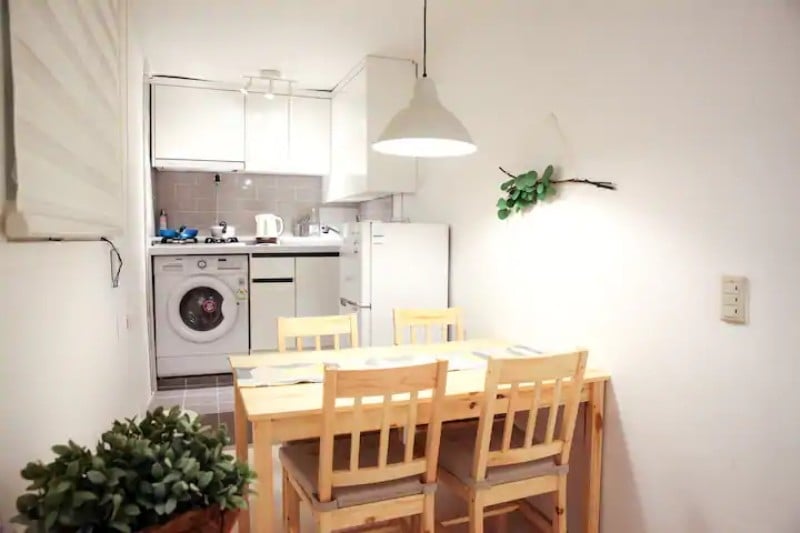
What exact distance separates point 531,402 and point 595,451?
15.2 inches

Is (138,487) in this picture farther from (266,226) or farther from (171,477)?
(266,226)

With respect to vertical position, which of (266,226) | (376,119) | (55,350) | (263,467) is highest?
(376,119)

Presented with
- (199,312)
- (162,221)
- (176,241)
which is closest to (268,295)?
(199,312)

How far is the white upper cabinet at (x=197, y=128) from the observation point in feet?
13.8

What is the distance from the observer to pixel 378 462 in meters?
1.70

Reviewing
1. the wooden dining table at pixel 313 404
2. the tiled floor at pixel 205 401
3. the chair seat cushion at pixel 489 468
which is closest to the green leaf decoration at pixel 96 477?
the wooden dining table at pixel 313 404

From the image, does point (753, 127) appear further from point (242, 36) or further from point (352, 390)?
point (242, 36)

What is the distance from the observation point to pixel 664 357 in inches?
71.8

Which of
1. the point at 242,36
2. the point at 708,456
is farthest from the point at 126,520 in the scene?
the point at 242,36

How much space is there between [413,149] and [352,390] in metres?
1.18

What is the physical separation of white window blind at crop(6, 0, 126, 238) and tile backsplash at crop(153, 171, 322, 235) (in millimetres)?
2956

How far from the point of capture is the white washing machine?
166 inches

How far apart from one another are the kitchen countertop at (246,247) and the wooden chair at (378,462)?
278 centimetres

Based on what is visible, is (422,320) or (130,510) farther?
(422,320)
